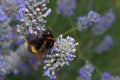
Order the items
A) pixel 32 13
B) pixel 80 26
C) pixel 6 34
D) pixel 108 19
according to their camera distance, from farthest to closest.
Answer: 1. pixel 108 19
2. pixel 80 26
3. pixel 6 34
4. pixel 32 13

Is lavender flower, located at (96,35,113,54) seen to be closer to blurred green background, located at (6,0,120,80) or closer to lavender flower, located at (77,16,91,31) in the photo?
blurred green background, located at (6,0,120,80)

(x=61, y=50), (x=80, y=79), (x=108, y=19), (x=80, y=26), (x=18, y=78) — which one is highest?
(x=108, y=19)

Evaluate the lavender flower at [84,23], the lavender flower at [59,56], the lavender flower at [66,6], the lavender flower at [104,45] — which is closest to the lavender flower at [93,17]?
the lavender flower at [84,23]

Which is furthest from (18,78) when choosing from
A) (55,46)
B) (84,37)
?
(55,46)

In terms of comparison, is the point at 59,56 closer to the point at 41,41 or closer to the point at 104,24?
the point at 41,41

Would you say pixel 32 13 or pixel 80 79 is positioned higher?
pixel 80 79

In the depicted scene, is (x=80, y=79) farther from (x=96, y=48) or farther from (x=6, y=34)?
(x=96, y=48)

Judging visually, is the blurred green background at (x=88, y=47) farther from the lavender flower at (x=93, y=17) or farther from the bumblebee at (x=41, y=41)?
the bumblebee at (x=41, y=41)
